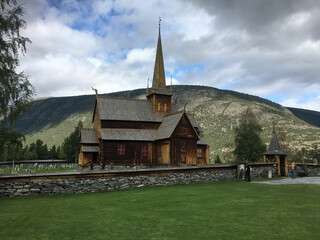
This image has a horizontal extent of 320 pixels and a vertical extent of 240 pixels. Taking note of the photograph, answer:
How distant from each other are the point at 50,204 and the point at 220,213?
921cm

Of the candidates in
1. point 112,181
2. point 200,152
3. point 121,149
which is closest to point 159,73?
point 200,152

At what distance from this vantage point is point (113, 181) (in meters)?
20.9

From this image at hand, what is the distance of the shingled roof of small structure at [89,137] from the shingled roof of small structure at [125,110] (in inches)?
140

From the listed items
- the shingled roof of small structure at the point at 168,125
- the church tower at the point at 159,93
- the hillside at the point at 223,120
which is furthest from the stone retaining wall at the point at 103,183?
the hillside at the point at 223,120

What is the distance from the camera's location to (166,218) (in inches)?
436

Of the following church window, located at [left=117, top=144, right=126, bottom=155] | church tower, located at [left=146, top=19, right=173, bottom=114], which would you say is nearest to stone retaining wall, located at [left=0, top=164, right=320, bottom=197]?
church window, located at [left=117, top=144, right=126, bottom=155]

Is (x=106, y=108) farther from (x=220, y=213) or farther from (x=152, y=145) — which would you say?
(x=220, y=213)

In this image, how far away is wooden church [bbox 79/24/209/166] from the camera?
35344mm

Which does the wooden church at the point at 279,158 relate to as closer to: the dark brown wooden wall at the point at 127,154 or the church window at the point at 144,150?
the dark brown wooden wall at the point at 127,154

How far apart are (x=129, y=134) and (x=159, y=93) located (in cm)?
897

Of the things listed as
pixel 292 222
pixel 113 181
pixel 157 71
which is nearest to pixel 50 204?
pixel 113 181

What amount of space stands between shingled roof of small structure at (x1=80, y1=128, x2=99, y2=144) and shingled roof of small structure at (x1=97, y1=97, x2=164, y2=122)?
11.7 ft

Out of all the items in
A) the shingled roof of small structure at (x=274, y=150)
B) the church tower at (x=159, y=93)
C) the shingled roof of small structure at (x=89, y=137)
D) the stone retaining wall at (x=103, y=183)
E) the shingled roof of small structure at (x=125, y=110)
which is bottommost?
the stone retaining wall at (x=103, y=183)

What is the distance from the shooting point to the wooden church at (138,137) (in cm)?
3534
